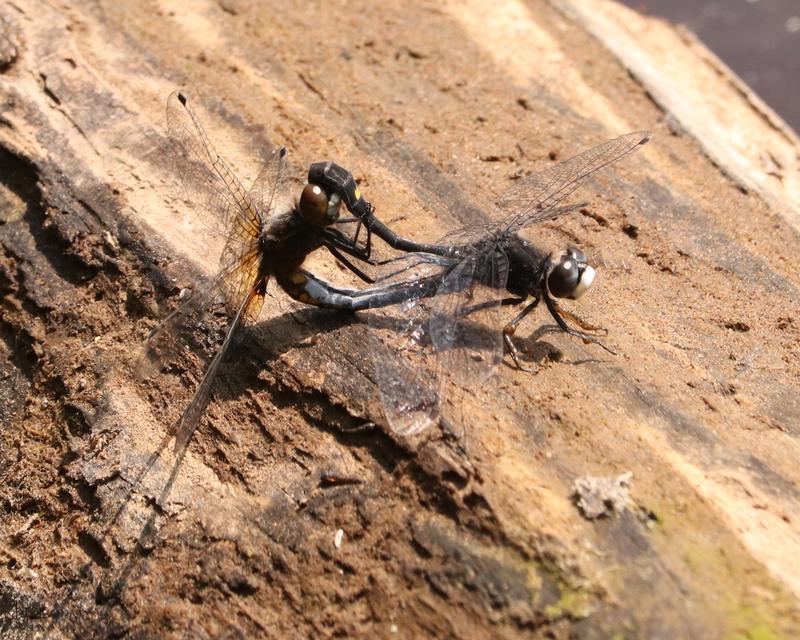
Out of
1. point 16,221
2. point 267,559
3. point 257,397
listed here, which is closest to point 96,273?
point 16,221

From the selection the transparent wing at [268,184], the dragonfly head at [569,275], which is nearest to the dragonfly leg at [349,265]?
the transparent wing at [268,184]

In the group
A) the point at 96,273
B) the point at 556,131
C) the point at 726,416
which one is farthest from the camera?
the point at 556,131

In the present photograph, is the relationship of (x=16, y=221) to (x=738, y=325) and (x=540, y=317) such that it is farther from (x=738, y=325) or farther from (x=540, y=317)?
(x=738, y=325)

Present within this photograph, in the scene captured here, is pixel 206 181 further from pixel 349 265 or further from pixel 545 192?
pixel 545 192

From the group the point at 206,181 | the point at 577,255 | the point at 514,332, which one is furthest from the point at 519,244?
the point at 206,181

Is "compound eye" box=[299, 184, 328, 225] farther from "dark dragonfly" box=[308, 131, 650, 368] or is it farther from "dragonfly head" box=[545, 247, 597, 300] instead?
"dragonfly head" box=[545, 247, 597, 300]

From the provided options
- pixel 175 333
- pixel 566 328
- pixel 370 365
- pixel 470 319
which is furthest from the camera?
pixel 566 328

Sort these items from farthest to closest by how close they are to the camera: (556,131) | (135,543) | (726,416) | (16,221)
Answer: (556,131) → (16,221) → (726,416) → (135,543)

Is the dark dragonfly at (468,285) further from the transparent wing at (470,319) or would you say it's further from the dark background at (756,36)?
the dark background at (756,36)
